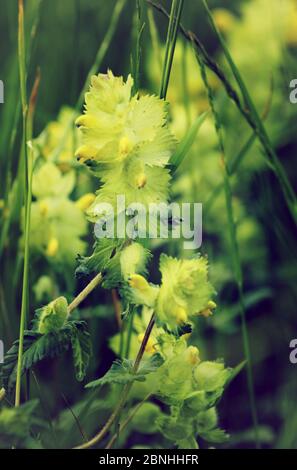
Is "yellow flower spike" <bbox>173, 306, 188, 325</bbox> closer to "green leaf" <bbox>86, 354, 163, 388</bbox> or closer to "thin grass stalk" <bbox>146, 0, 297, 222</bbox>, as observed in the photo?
"green leaf" <bbox>86, 354, 163, 388</bbox>

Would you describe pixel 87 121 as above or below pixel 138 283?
above

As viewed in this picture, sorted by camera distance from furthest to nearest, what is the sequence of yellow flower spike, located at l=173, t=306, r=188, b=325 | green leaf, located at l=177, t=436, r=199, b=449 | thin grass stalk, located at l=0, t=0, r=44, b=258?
1. thin grass stalk, located at l=0, t=0, r=44, b=258
2. green leaf, located at l=177, t=436, r=199, b=449
3. yellow flower spike, located at l=173, t=306, r=188, b=325

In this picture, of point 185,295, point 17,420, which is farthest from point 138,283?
point 17,420

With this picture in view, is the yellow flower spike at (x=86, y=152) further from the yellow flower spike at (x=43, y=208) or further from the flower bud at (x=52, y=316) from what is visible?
the yellow flower spike at (x=43, y=208)

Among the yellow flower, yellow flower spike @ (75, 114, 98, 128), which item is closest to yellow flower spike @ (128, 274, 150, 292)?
the yellow flower

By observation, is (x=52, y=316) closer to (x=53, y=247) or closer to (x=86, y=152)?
(x=86, y=152)

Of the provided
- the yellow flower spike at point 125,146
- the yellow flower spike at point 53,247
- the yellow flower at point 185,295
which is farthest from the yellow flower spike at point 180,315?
the yellow flower spike at point 53,247
